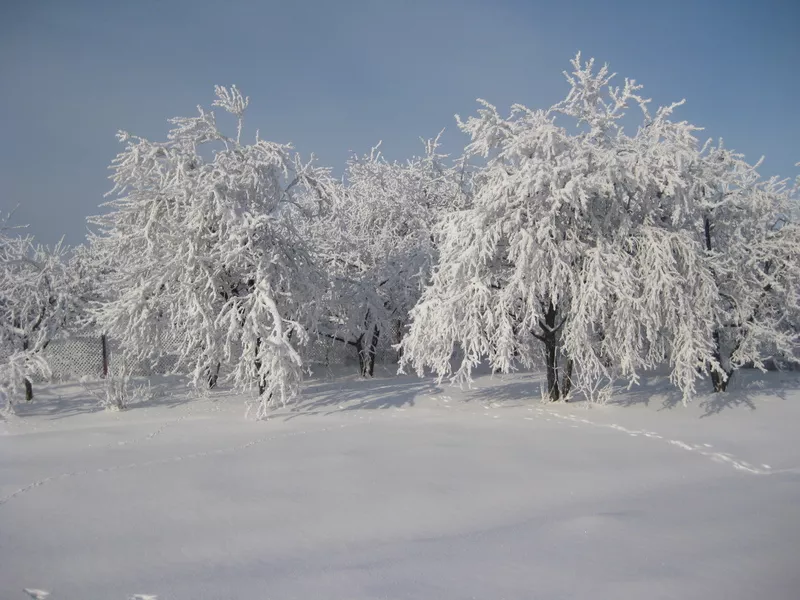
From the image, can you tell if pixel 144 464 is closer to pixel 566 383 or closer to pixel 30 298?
pixel 566 383

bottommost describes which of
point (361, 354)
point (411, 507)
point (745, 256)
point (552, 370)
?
point (411, 507)

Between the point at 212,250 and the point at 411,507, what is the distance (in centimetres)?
746

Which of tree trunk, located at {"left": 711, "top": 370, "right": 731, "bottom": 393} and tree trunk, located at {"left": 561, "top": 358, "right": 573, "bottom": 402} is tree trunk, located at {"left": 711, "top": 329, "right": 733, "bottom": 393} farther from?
tree trunk, located at {"left": 561, "top": 358, "right": 573, "bottom": 402}

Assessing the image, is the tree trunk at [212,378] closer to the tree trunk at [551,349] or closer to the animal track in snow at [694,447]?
the tree trunk at [551,349]

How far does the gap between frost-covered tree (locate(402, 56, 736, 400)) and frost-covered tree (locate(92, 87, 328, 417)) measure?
2772 millimetres

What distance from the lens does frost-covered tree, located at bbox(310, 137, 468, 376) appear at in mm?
19016

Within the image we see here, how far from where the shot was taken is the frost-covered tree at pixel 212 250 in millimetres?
11359

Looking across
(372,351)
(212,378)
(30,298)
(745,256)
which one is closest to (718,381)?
(745,256)

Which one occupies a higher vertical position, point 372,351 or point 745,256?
point 745,256

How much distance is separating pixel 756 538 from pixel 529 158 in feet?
25.8

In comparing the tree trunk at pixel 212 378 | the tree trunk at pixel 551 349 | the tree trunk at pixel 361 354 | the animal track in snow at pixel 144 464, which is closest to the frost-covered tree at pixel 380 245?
the tree trunk at pixel 361 354

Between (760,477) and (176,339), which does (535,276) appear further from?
(176,339)

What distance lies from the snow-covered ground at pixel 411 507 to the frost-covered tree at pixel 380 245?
26.4 ft

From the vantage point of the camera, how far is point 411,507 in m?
5.84
